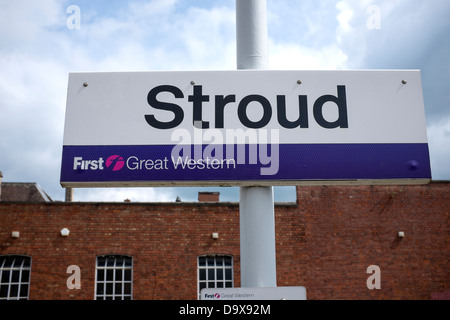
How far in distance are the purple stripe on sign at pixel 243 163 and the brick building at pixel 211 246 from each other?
1563 centimetres

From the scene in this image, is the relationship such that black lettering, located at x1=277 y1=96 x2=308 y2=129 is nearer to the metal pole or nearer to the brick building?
the metal pole

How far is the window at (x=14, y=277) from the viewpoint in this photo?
1777 centimetres

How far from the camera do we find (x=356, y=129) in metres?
3.11

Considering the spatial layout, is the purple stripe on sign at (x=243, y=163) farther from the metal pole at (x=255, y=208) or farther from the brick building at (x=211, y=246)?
the brick building at (x=211, y=246)

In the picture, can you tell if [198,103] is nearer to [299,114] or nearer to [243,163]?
[243,163]

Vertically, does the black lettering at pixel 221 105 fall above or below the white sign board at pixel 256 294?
above

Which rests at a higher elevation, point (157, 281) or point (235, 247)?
point (235, 247)

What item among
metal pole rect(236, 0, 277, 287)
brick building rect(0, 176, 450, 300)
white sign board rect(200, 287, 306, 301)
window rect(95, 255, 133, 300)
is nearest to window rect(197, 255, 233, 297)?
brick building rect(0, 176, 450, 300)

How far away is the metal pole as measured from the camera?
2.85m

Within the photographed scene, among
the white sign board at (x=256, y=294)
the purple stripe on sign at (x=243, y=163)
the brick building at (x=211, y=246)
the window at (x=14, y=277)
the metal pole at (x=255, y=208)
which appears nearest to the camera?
the white sign board at (x=256, y=294)

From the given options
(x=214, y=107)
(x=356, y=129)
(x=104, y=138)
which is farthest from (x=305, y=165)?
(x=104, y=138)

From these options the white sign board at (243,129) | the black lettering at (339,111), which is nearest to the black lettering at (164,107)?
the white sign board at (243,129)

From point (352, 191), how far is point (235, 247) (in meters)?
5.60
